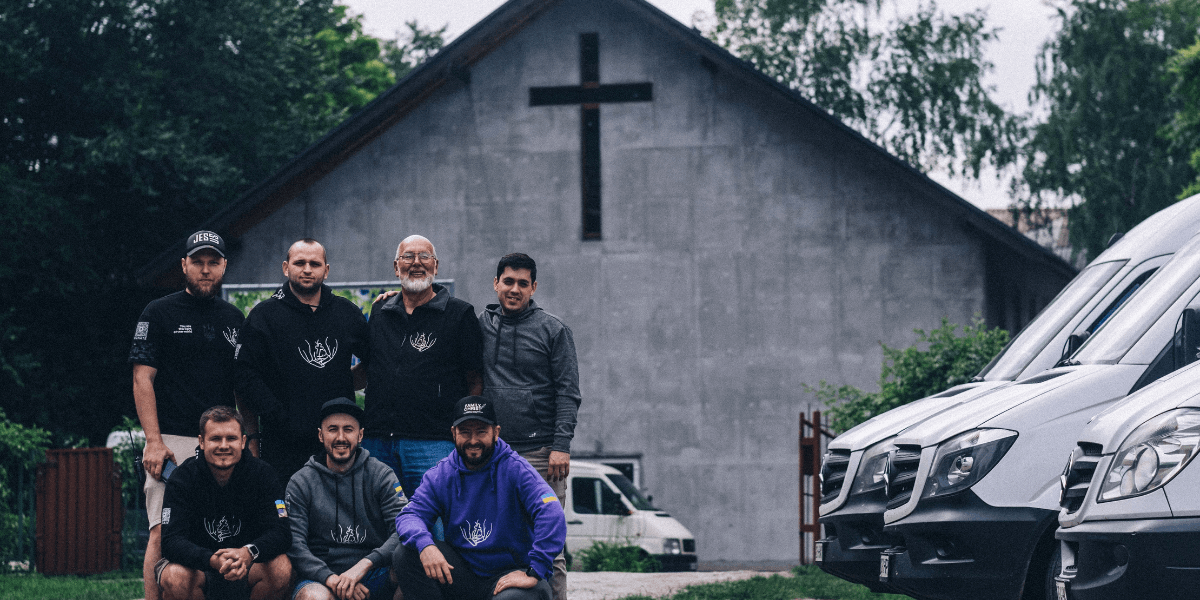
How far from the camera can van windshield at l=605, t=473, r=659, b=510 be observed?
63.1ft

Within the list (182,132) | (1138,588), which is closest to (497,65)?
(182,132)

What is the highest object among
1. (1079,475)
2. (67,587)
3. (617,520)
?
(1079,475)

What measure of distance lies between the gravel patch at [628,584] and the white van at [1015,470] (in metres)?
3.71

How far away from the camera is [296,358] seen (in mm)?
7848

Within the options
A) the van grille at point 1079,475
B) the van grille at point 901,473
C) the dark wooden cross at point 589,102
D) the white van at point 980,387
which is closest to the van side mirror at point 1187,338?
the van grille at point 1079,475

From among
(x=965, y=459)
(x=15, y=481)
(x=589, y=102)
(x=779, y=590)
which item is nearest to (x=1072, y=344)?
(x=965, y=459)

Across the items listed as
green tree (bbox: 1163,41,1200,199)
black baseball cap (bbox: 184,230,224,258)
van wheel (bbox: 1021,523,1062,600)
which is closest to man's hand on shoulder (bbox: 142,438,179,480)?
black baseball cap (bbox: 184,230,224,258)

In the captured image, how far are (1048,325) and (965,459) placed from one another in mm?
1972

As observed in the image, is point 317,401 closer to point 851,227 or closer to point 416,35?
point 851,227

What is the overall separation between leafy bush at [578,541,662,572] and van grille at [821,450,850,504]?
26.3 feet

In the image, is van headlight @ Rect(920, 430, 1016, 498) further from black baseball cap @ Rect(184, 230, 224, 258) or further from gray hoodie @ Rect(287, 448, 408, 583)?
black baseball cap @ Rect(184, 230, 224, 258)

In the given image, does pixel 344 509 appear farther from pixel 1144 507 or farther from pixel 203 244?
pixel 1144 507

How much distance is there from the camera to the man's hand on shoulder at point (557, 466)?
26.2 ft

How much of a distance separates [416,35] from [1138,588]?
125ft
